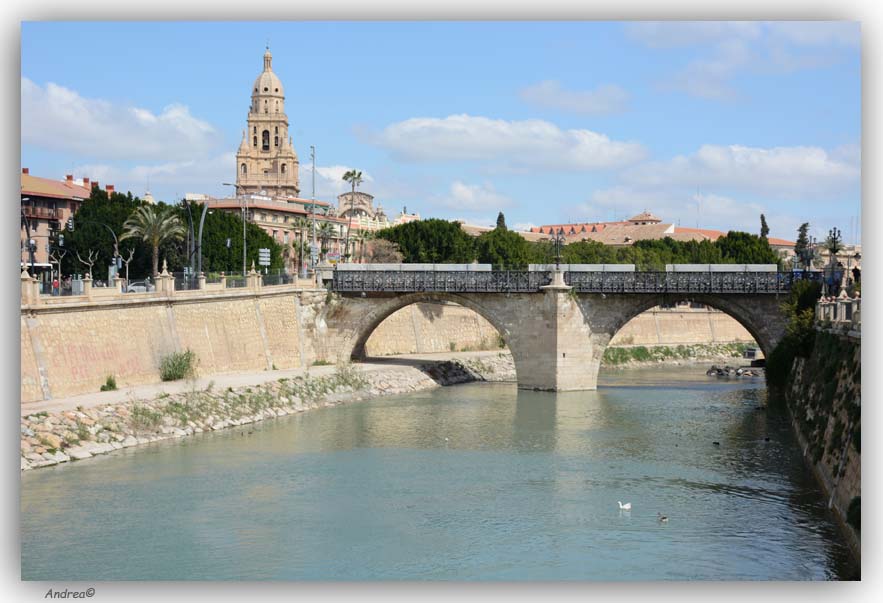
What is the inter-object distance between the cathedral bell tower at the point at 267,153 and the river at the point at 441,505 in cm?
11562

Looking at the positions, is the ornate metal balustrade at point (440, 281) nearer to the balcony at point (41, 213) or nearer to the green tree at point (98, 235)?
the green tree at point (98, 235)

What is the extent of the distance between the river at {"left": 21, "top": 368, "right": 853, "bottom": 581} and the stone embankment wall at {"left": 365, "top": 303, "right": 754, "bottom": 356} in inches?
1057

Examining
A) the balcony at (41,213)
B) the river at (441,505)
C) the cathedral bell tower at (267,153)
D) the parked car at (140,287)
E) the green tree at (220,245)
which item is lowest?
the river at (441,505)

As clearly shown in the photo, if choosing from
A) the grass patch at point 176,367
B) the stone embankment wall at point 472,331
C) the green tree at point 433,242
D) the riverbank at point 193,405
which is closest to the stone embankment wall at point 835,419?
the riverbank at point 193,405

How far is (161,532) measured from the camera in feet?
96.8

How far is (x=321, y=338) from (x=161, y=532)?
118 feet

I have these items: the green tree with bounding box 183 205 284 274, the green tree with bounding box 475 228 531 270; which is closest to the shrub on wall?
the green tree with bounding box 183 205 284 274

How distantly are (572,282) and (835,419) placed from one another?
2992cm

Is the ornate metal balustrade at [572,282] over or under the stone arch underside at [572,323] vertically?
over

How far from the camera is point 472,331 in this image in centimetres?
8338

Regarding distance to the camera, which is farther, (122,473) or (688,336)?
(688,336)

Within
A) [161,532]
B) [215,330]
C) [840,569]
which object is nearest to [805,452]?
[840,569]

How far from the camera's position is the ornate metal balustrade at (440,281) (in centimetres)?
6228

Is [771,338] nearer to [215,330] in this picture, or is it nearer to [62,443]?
[215,330]
